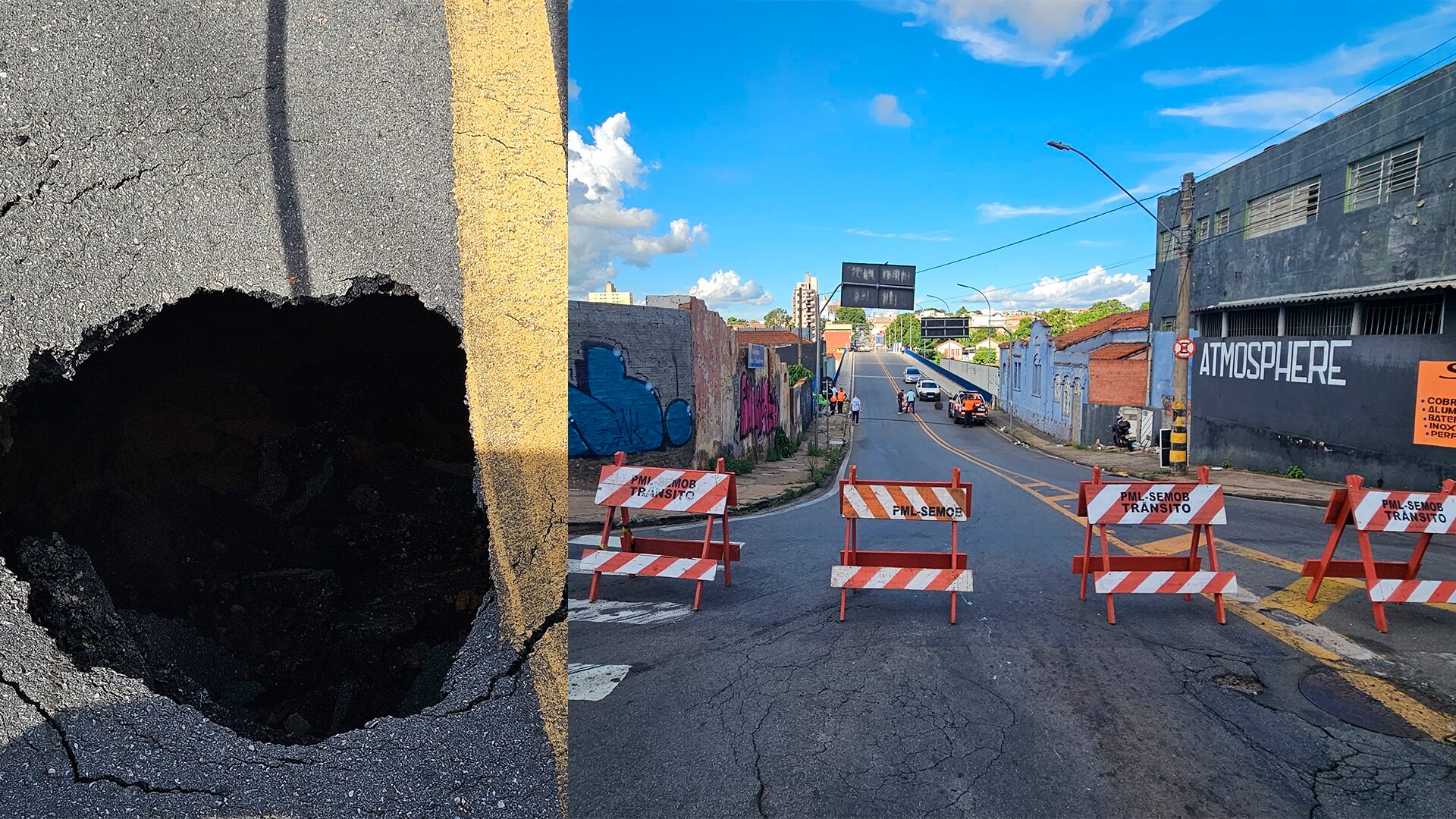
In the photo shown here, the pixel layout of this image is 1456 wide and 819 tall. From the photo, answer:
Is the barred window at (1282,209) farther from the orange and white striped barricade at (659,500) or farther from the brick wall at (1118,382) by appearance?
the orange and white striped barricade at (659,500)

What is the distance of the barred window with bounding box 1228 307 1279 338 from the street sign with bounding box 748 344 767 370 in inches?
477

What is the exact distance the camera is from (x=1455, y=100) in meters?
12.3

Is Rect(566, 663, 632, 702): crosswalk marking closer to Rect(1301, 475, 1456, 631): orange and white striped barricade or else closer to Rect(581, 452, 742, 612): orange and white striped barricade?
Rect(581, 452, 742, 612): orange and white striped barricade

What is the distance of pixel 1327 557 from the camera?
5.56m

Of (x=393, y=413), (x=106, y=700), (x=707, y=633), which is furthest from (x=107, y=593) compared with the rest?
(x=707, y=633)

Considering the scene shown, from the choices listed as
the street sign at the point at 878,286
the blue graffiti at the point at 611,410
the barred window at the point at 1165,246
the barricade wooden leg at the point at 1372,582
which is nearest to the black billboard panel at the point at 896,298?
the street sign at the point at 878,286

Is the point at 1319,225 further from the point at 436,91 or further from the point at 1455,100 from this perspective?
the point at 436,91

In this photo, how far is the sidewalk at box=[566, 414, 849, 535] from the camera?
8.75 m

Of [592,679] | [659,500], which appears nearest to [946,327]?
[659,500]

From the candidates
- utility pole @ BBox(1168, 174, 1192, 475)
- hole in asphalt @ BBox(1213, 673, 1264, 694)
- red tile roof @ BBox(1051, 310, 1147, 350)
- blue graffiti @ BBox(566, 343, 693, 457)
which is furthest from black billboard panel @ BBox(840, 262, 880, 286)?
hole in asphalt @ BBox(1213, 673, 1264, 694)

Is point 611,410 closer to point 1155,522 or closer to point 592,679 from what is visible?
point 592,679

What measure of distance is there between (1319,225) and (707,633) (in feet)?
60.5

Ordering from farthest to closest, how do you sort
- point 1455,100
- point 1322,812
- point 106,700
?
point 1455,100, point 1322,812, point 106,700

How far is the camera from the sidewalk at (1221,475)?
12.6 meters
